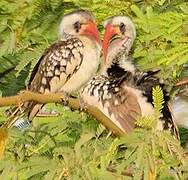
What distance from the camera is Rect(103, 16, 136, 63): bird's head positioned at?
4.08 m

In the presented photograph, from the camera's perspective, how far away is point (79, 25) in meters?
4.29

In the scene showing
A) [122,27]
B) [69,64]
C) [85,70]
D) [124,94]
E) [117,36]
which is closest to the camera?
[124,94]

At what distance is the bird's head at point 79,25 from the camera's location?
4.14 meters

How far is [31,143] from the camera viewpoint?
334cm

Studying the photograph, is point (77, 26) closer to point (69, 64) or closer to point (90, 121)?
point (69, 64)

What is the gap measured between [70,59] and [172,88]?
0.49m

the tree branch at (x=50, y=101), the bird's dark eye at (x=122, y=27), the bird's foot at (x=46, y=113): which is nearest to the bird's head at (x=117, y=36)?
the bird's dark eye at (x=122, y=27)

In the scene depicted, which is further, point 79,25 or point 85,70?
point 79,25

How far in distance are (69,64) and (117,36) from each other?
0.38m

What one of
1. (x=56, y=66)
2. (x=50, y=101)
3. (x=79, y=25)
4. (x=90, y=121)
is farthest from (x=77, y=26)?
(x=50, y=101)

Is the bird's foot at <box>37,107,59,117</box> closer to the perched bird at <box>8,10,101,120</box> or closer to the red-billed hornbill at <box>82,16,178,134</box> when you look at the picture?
the perched bird at <box>8,10,101,120</box>

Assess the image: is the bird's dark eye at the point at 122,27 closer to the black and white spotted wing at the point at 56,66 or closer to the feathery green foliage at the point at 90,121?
the feathery green foliage at the point at 90,121

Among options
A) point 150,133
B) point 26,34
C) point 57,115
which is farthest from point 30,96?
point 26,34

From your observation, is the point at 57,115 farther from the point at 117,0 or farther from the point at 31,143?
the point at 31,143
